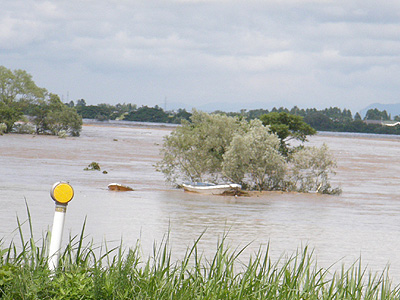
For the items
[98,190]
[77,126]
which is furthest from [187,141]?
[77,126]

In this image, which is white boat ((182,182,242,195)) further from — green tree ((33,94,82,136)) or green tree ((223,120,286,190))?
green tree ((33,94,82,136))

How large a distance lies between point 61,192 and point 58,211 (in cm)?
19

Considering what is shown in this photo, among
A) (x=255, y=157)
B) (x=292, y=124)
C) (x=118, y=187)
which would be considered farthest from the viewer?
(x=292, y=124)

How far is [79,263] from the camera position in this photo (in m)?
6.50

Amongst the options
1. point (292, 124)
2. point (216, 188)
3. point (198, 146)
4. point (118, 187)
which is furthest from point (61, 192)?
point (292, 124)

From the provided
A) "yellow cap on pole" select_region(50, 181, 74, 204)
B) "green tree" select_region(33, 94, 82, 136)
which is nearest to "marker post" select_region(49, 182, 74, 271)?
"yellow cap on pole" select_region(50, 181, 74, 204)

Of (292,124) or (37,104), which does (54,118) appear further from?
(292,124)

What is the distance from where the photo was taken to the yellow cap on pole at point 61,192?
544 cm

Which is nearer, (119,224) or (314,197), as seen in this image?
(119,224)

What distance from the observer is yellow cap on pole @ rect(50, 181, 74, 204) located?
544 centimetres

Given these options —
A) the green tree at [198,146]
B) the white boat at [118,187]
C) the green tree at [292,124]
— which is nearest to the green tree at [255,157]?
the green tree at [198,146]

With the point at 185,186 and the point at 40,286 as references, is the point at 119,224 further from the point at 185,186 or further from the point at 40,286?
the point at 40,286

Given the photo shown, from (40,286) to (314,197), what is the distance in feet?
103

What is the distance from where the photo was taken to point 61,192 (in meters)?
5.47
